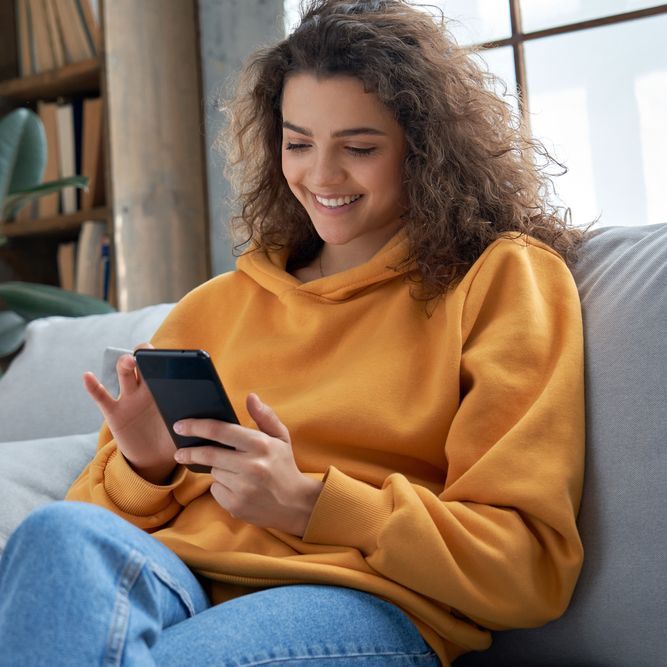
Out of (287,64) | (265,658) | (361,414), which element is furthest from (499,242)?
(265,658)

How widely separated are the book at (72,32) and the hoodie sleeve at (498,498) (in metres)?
1.98

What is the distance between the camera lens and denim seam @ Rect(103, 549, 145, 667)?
2.59ft

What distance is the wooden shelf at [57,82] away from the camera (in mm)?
2689

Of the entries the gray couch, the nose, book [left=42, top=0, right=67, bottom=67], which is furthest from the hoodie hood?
book [left=42, top=0, right=67, bottom=67]

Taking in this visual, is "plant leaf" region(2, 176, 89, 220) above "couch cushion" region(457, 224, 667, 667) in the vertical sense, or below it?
above

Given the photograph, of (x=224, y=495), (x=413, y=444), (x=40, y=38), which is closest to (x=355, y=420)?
(x=413, y=444)

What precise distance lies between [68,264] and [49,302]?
1.53 ft

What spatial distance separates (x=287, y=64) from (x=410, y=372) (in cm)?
48

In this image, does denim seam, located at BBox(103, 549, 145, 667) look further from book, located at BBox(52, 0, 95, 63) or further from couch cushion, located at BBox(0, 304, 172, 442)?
book, located at BBox(52, 0, 95, 63)

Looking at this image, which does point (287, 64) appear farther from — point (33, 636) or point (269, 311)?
point (33, 636)

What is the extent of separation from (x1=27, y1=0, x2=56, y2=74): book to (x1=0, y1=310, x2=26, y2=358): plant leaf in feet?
2.56

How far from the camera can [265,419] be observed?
3.38 feet

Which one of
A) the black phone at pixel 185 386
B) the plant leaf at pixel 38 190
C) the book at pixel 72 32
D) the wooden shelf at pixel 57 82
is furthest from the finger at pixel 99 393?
the book at pixel 72 32

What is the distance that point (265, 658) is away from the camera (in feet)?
2.87
